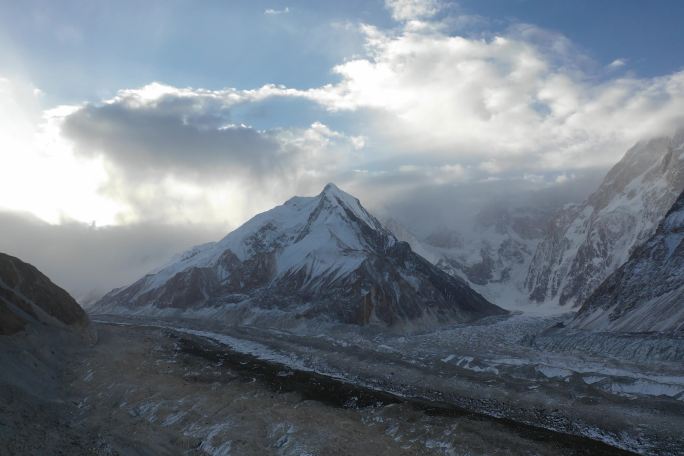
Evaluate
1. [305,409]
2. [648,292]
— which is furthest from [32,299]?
[648,292]

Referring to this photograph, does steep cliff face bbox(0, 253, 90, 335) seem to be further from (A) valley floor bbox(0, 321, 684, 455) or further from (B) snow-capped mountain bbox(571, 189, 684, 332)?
(B) snow-capped mountain bbox(571, 189, 684, 332)

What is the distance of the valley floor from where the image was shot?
135 ft

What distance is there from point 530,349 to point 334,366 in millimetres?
42074

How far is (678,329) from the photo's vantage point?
8469cm

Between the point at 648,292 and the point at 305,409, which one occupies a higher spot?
the point at 305,409

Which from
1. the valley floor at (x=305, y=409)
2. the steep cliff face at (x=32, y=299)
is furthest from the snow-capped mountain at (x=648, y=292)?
the steep cliff face at (x=32, y=299)

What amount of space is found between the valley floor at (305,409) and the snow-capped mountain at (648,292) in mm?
42419

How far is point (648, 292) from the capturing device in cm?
10981

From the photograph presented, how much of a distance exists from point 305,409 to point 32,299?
55730 mm

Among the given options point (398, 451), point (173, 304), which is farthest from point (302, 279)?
point (398, 451)

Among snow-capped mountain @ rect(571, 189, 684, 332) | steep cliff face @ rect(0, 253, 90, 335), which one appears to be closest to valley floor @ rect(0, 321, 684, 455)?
steep cliff face @ rect(0, 253, 90, 335)

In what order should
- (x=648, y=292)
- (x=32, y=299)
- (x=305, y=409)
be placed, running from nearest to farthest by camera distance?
1. (x=305, y=409)
2. (x=32, y=299)
3. (x=648, y=292)

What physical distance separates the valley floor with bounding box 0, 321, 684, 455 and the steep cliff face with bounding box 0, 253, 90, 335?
807 centimetres

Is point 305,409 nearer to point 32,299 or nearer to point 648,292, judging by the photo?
point 32,299
